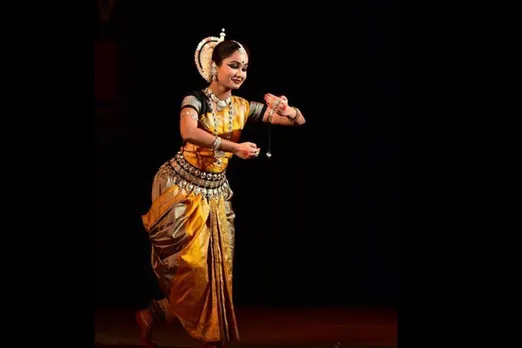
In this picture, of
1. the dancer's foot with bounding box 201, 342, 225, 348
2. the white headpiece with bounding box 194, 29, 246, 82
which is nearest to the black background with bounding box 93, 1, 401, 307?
the white headpiece with bounding box 194, 29, 246, 82

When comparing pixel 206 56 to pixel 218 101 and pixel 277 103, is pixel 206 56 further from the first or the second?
pixel 277 103

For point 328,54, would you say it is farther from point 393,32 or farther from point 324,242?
point 324,242

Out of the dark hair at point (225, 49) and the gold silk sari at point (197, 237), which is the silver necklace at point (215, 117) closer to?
the gold silk sari at point (197, 237)

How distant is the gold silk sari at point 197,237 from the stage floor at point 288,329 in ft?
1.34

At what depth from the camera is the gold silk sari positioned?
14.9 ft

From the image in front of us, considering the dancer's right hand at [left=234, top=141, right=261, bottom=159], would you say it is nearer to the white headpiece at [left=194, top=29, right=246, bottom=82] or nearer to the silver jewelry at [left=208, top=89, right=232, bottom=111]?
the silver jewelry at [left=208, top=89, right=232, bottom=111]

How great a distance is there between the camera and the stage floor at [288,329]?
498 centimetres

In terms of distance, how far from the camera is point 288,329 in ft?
17.7

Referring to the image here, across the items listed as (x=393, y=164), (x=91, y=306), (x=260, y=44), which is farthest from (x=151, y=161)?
(x=91, y=306)

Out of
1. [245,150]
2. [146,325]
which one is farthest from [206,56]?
[146,325]

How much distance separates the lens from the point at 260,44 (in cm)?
559

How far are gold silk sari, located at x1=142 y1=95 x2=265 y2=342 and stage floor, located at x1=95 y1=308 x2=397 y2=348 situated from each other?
16.1 inches

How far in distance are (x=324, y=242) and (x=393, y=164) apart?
567 millimetres

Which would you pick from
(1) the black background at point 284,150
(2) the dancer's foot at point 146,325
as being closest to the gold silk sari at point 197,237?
(2) the dancer's foot at point 146,325
